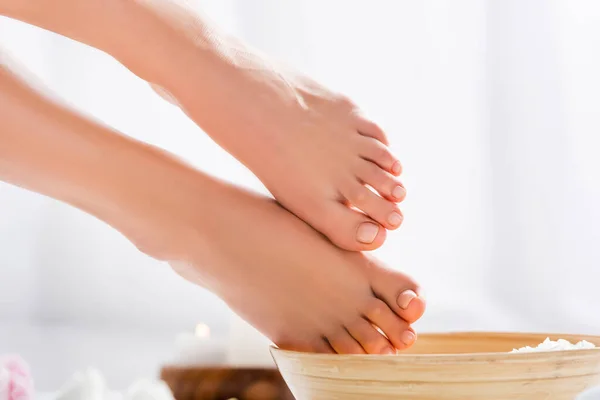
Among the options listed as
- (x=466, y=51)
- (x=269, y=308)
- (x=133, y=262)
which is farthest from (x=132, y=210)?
(x=466, y=51)

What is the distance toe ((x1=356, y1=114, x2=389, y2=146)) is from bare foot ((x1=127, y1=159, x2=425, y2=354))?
0.53 ft

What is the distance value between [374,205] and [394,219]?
0.10 ft

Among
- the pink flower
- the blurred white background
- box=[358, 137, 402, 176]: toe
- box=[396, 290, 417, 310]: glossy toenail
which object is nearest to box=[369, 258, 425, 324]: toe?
box=[396, 290, 417, 310]: glossy toenail

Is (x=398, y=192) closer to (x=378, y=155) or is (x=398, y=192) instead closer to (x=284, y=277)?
(x=378, y=155)

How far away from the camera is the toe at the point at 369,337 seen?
3.03 feet

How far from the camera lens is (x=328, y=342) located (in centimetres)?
94

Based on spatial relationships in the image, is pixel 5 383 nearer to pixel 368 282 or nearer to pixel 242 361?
pixel 242 361

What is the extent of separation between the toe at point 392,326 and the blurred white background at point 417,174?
0.78 meters

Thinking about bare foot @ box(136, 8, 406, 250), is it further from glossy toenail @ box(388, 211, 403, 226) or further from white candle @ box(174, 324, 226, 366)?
white candle @ box(174, 324, 226, 366)

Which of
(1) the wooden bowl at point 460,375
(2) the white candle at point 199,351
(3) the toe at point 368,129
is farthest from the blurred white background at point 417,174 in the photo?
(1) the wooden bowl at point 460,375

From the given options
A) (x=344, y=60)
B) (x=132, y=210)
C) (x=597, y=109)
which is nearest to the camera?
(x=132, y=210)

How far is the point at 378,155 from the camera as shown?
101cm

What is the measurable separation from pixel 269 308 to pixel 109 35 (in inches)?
14.8

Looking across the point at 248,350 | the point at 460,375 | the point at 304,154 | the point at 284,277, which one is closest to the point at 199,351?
the point at 248,350
